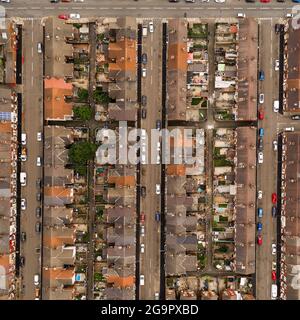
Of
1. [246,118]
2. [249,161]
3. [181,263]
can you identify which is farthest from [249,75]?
[181,263]

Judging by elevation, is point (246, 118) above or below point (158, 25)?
below

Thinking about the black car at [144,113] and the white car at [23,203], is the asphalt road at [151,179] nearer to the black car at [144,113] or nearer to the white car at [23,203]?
the black car at [144,113]

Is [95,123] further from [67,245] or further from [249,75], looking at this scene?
[249,75]

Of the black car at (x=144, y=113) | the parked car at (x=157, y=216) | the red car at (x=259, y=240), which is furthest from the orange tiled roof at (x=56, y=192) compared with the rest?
the red car at (x=259, y=240)

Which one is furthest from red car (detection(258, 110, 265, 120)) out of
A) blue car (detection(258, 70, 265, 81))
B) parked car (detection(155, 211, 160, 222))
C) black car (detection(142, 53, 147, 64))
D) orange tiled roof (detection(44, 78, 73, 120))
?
orange tiled roof (detection(44, 78, 73, 120))

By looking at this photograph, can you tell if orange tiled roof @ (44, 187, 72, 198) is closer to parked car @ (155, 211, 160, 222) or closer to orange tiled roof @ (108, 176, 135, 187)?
orange tiled roof @ (108, 176, 135, 187)

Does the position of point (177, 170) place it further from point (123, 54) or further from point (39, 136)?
point (39, 136)
